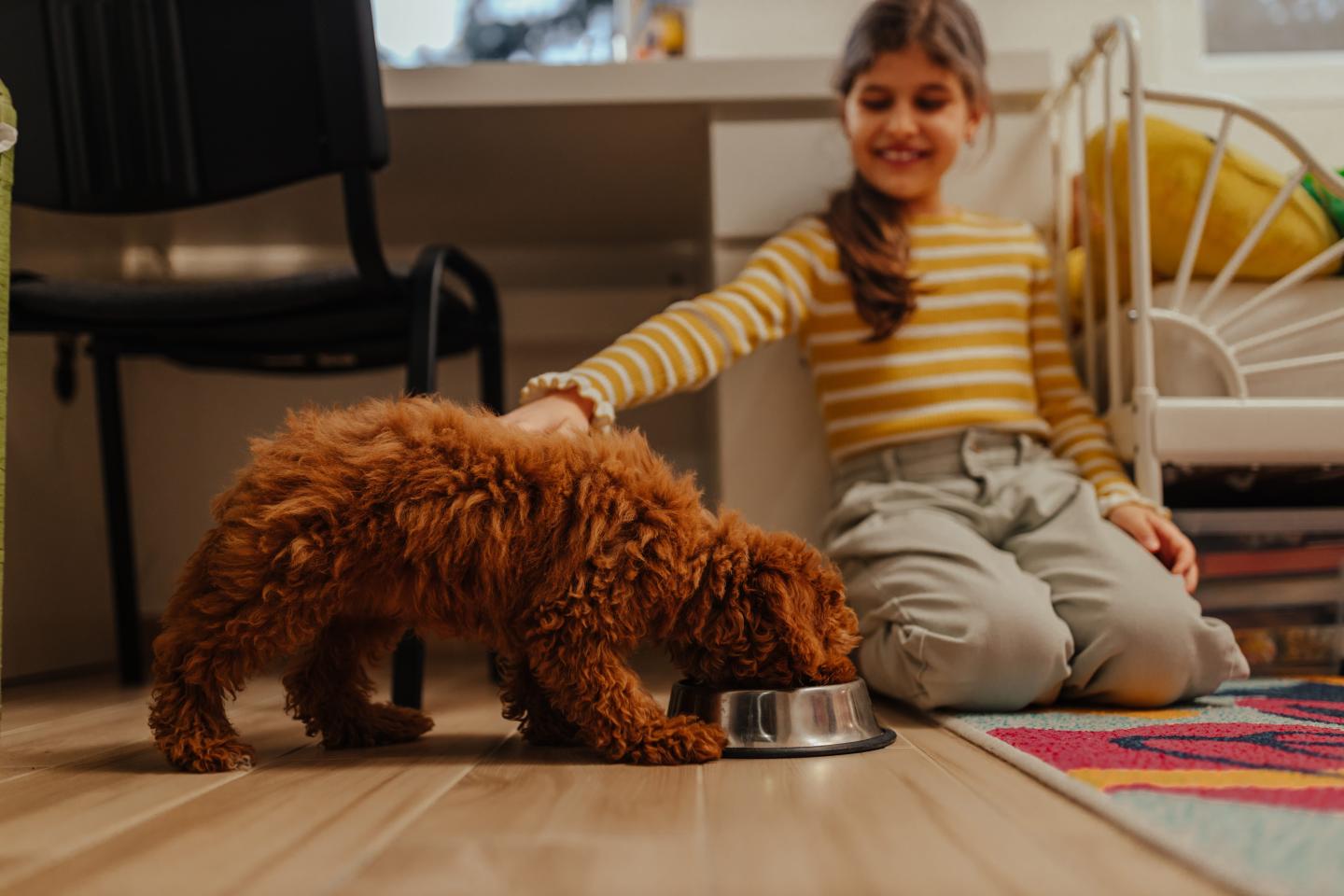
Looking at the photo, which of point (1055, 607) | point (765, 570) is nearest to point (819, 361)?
point (1055, 607)

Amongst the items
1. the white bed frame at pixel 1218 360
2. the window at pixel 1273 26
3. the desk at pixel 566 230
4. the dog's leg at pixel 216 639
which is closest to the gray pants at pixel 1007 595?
the white bed frame at pixel 1218 360

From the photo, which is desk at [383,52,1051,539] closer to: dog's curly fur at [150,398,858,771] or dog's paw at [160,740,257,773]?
dog's curly fur at [150,398,858,771]

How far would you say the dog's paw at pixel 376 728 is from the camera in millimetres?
933

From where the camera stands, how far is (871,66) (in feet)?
Answer: 4.20

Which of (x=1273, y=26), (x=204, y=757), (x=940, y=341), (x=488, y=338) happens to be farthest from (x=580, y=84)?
(x=1273, y=26)

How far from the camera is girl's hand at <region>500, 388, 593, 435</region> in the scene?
0.93m

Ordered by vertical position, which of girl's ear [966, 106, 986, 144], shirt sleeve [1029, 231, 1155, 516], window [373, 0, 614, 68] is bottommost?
shirt sleeve [1029, 231, 1155, 516]

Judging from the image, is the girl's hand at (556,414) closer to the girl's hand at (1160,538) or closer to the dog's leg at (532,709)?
the dog's leg at (532,709)

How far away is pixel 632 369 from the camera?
1066 mm

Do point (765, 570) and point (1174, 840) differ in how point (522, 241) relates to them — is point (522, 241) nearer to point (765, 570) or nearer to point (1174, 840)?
point (765, 570)

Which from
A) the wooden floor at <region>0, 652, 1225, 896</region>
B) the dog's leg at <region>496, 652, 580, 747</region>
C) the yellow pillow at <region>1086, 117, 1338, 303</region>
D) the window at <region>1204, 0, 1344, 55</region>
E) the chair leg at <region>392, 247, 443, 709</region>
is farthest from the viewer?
the window at <region>1204, 0, 1344, 55</region>

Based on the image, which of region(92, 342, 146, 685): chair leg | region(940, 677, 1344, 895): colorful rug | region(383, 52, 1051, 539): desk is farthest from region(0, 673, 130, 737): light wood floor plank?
region(940, 677, 1344, 895): colorful rug

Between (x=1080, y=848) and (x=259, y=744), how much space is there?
69cm

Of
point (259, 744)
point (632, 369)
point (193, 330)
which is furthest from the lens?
point (193, 330)
